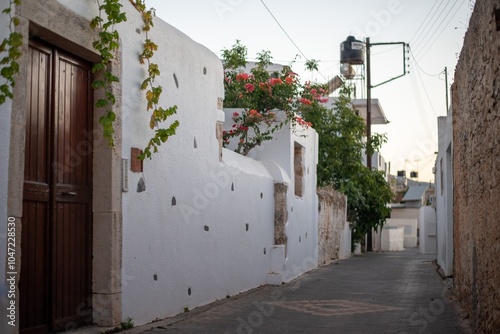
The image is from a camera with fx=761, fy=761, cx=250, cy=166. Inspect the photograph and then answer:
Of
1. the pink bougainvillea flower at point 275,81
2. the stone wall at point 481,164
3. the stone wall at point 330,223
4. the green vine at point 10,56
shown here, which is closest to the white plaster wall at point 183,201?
the green vine at point 10,56

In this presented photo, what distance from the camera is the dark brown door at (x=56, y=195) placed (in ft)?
20.0

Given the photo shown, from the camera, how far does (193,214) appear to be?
941 cm

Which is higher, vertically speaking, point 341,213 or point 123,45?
point 123,45

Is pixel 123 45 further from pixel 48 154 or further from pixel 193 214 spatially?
pixel 193 214

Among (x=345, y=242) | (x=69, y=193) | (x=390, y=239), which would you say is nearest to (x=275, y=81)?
(x=69, y=193)

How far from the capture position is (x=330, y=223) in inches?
902

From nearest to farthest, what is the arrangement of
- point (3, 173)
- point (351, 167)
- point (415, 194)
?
point (3, 173) → point (351, 167) → point (415, 194)

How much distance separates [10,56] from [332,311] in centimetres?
561

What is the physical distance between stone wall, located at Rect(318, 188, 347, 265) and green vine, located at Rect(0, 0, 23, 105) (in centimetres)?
1526

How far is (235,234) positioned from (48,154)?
209 inches

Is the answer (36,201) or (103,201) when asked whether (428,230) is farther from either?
(36,201)

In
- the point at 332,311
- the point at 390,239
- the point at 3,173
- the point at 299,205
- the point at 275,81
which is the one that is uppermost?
the point at 275,81

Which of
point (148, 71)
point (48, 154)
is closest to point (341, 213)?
point (148, 71)

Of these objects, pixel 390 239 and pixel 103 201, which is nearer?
pixel 103 201
